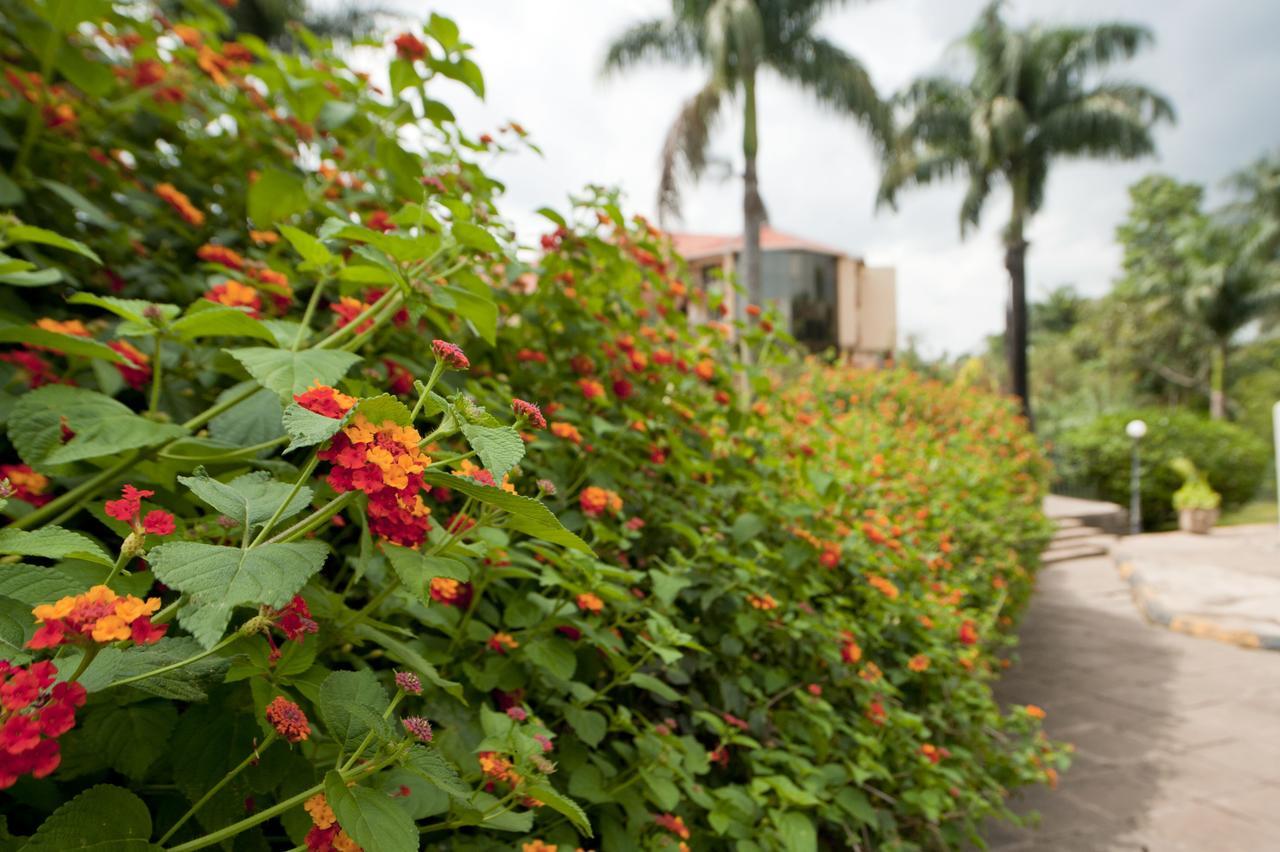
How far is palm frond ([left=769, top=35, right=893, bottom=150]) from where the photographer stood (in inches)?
461

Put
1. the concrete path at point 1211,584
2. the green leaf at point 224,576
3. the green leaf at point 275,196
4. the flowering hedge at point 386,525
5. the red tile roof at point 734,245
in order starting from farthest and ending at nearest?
1. the red tile roof at point 734,245
2. the concrete path at point 1211,584
3. the green leaf at point 275,196
4. the flowering hedge at point 386,525
5. the green leaf at point 224,576

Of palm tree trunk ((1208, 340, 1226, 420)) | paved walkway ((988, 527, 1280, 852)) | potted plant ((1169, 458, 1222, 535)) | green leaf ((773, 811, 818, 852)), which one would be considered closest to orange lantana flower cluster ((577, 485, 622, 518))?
green leaf ((773, 811, 818, 852))

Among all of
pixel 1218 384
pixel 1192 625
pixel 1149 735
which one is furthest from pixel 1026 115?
pixel 1218 384

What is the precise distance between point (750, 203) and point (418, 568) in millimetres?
11015

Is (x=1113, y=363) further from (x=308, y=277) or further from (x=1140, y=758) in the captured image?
(x=308, y=277)

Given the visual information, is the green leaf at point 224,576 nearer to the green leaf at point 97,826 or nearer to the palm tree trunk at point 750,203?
the green leaf at point 97,826

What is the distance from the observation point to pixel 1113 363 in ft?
88.6

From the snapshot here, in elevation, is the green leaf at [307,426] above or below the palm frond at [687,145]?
below

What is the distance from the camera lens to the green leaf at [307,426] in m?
0.50

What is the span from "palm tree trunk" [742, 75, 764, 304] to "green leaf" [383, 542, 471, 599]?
1054 centimetres

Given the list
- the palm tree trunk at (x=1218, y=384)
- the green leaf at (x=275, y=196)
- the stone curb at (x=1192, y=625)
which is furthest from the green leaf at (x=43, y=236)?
the palm tree trunk at (x=1218, y=384)

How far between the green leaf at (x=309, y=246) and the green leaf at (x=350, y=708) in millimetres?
554

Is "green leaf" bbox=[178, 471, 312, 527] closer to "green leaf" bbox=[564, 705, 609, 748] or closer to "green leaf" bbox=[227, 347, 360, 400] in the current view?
"green leaf" bbox=[227, 347, 360, 400]

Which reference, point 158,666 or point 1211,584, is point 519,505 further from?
point 1211,584
